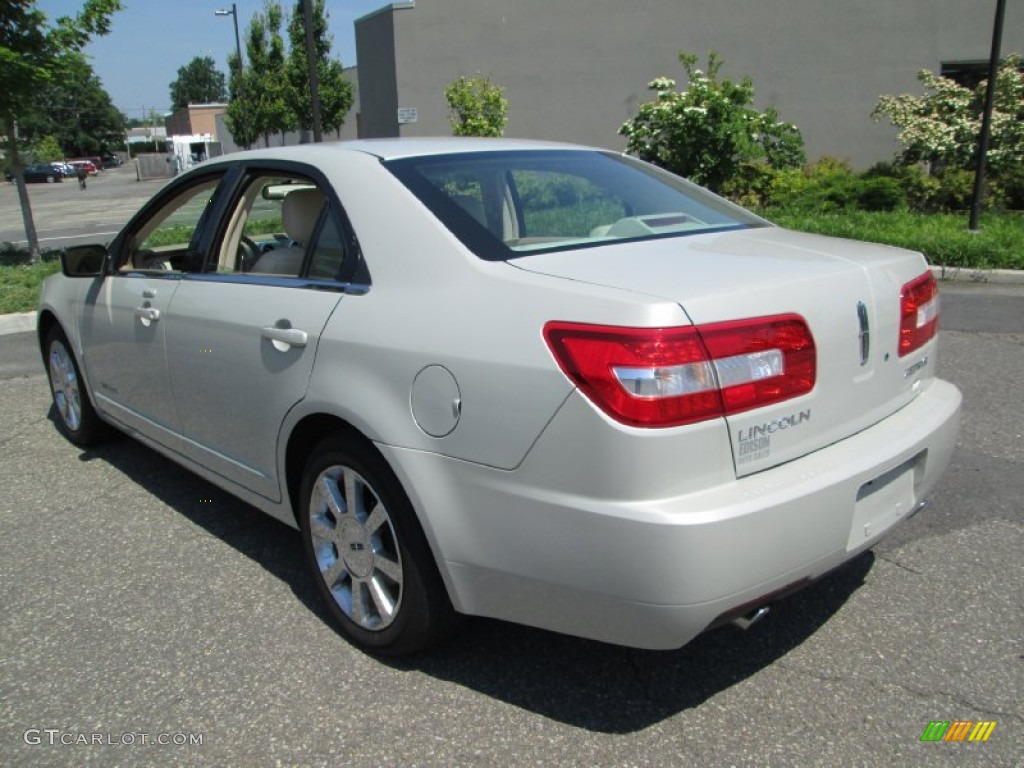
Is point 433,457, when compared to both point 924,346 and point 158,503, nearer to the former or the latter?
point 924,346

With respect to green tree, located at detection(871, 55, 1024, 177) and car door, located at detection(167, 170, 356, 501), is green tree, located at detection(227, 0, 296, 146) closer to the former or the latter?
green tree, located at detection(871, 55, 1024, 177)

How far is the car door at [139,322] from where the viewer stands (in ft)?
12.3

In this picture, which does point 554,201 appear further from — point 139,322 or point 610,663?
point 139,322

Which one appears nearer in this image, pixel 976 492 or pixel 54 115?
pixel 976 492

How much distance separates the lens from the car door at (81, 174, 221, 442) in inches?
148

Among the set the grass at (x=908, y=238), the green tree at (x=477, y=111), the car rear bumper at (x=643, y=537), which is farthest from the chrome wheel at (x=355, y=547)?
the green tree at (x=477, y=111)

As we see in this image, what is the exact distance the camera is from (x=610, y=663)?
9.11ft

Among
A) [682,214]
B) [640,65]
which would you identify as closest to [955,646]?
[682,214]

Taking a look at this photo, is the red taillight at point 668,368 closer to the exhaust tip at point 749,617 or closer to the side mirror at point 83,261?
the exhaust tip at point 749,617

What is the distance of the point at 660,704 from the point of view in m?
2.57

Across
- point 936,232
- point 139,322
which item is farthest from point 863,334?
point 936,232

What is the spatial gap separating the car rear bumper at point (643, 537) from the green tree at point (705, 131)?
12.4 m

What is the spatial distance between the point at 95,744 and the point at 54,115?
387 ft

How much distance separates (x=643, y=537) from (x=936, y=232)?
10569 millimetres
